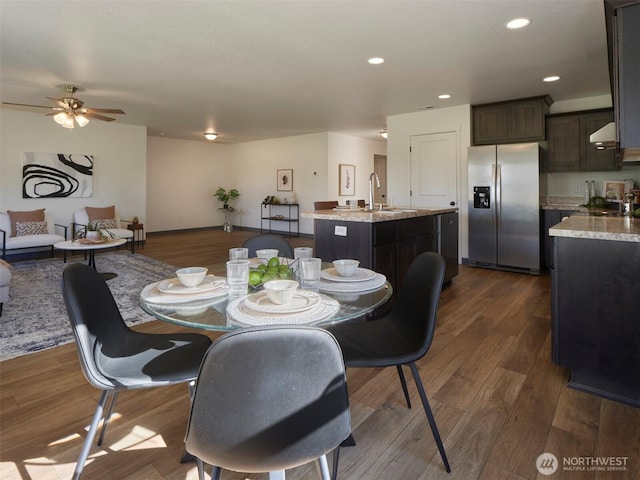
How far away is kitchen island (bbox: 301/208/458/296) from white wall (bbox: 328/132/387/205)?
478 centimetres

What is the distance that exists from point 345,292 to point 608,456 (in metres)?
1.34

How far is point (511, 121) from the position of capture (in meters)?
5.34

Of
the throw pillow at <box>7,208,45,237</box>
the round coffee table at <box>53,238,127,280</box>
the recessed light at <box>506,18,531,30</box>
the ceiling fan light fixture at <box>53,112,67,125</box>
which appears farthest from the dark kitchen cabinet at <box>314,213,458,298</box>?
the throw pillow at <box>7,208,45,237</box>

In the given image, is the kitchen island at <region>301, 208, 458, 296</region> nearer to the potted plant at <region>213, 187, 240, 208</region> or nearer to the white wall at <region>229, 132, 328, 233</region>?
the white wall at <region>229, 132, 328, 233</region>

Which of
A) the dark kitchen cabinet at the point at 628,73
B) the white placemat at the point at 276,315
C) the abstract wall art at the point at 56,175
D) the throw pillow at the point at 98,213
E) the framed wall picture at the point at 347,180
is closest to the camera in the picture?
the white placemat at the point at 276,315

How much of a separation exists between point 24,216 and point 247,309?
258 inches

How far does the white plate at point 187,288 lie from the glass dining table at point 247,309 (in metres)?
0.04

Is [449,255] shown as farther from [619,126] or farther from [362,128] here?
[362,128]

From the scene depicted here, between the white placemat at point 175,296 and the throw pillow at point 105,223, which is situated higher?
the throw pillow at point 105,223

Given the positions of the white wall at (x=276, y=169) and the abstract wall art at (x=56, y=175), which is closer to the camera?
the abstract wall art at (x=56, y=175)

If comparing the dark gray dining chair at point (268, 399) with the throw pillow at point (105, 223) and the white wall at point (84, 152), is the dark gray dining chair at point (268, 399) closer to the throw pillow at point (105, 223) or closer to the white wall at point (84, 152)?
the throw pillow at point (105, 223)

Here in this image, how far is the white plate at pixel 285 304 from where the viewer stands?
124cm

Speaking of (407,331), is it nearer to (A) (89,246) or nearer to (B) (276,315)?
(B) (276,315)

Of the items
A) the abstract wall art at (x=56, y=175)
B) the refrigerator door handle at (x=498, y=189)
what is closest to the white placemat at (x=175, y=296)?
the refrigerator door handle at (x=498, y=189)
